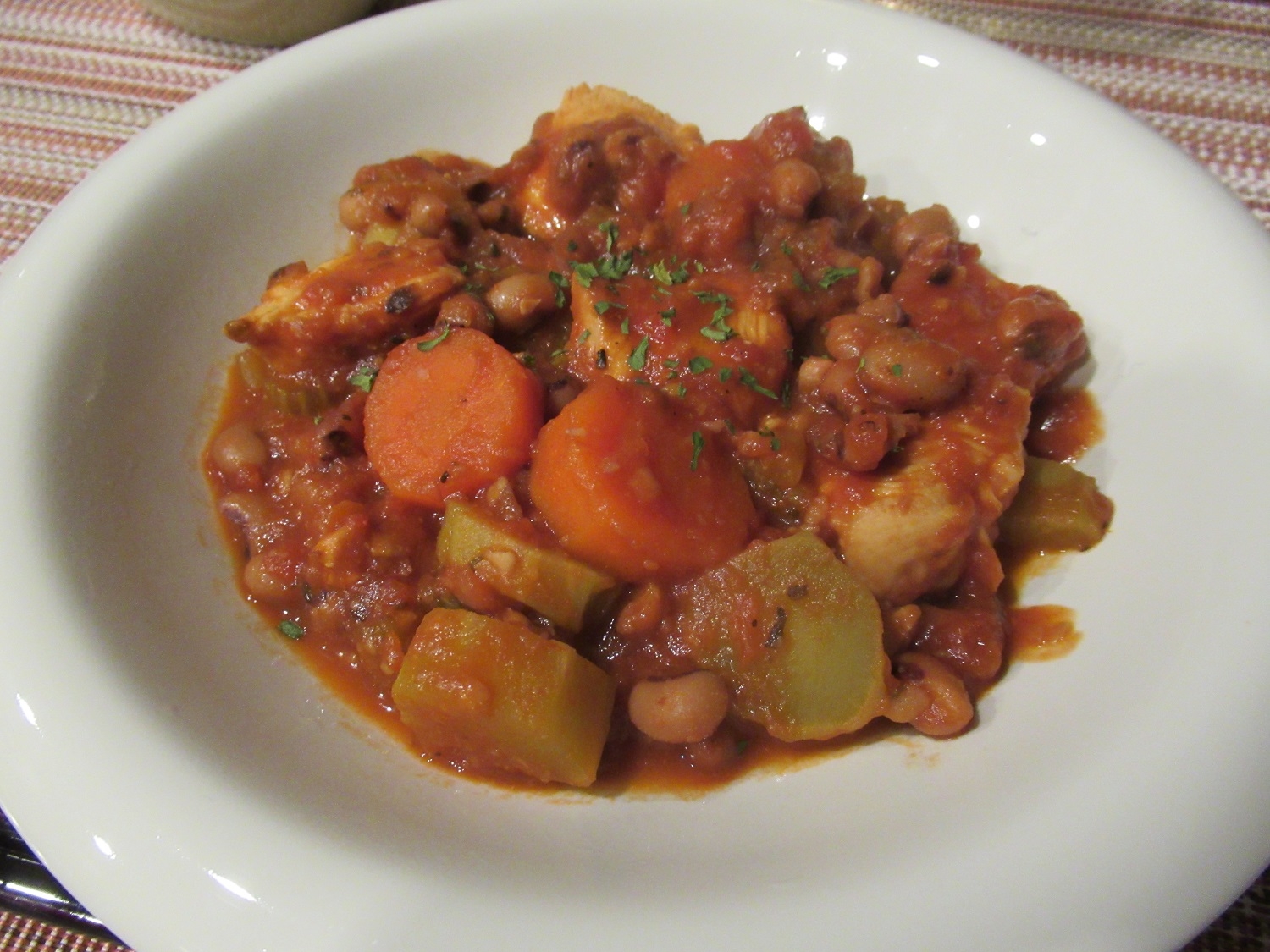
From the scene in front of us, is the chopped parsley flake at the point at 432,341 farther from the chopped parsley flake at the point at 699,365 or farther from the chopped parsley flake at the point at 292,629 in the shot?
the chopped parsley flake at the point at 292,629

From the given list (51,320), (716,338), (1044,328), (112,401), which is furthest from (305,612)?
(1044,328)

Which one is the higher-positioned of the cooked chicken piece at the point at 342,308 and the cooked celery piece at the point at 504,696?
the cooked chicken piece at the point at 342,308

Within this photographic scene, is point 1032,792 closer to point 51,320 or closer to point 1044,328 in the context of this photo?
point 1044,328

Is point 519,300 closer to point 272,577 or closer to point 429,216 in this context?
point 429,216

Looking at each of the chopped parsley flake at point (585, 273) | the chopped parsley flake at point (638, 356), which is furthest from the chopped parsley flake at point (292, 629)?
the chopped parsley flake at point (585, 273)

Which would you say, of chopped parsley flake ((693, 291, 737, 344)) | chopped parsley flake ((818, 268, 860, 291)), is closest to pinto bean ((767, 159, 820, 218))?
chopped parsley flake ((818, 268, 860, 291))

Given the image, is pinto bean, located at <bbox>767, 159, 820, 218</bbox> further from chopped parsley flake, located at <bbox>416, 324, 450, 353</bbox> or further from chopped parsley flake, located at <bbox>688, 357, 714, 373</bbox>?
chopped parsley flake, located at <bbox>416, 324, 450, 353</bbox>
